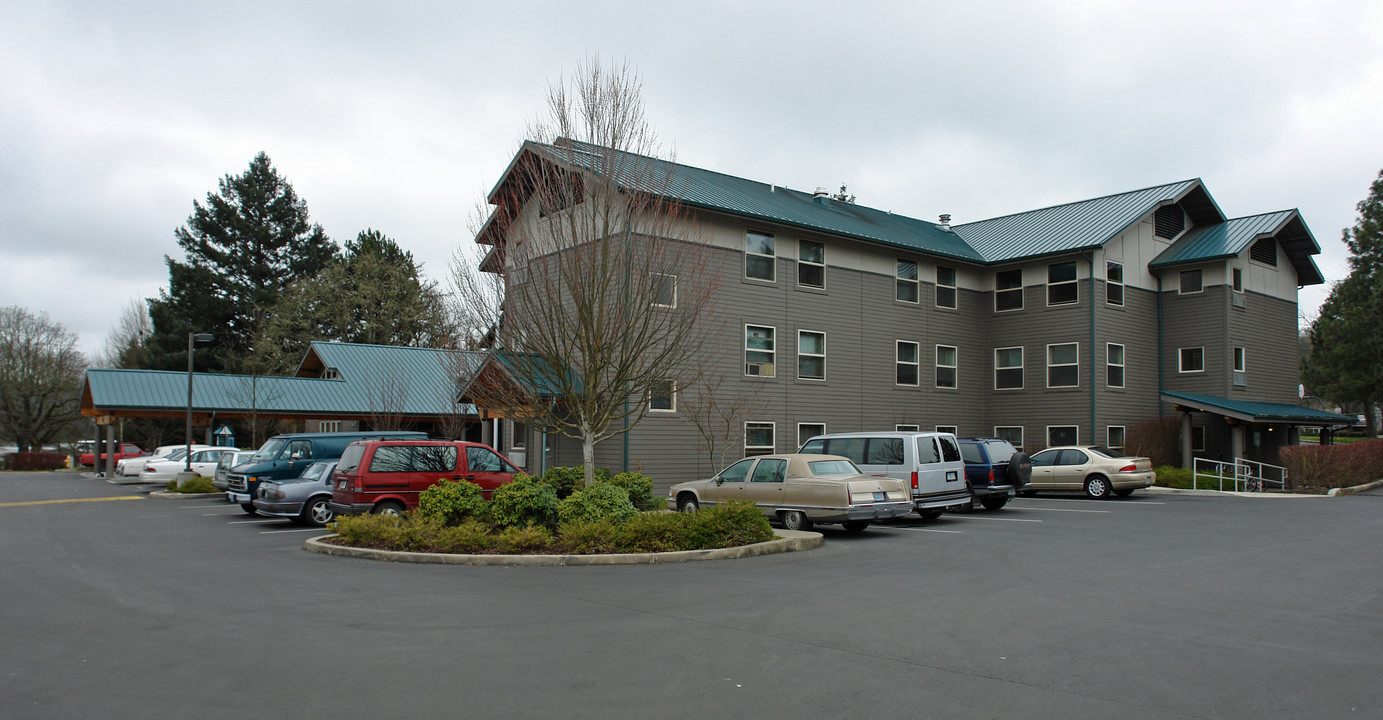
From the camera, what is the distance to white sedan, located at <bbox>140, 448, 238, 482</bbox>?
3416 cm

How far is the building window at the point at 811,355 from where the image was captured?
2884 centimetres

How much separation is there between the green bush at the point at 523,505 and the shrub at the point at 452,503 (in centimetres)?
29

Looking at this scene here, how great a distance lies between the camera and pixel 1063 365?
107 ft

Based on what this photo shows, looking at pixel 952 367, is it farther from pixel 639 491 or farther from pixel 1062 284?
pixel 639 491

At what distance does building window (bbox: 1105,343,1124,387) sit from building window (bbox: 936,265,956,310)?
5334 millimetres

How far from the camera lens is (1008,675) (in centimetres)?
685

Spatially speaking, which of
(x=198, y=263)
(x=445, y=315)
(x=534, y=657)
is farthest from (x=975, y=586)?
(x=198, y=263)

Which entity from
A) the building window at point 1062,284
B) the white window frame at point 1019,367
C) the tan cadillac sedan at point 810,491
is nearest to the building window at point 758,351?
the tan cadillac sedan at point 810,491

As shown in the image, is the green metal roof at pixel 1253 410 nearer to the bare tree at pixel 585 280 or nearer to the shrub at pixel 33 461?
the bare tree at pixel 585 280

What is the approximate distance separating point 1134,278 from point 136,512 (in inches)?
1252

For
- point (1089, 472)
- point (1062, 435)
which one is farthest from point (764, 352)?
point (1062, 435)

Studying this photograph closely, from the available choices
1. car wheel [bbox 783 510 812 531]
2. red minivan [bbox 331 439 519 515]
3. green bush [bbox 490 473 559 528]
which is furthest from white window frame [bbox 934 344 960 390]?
green bush [bbox 490 473 559 528]

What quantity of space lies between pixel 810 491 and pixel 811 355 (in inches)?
505

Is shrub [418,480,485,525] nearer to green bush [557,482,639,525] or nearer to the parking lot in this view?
green bush [557,482,639,525]
